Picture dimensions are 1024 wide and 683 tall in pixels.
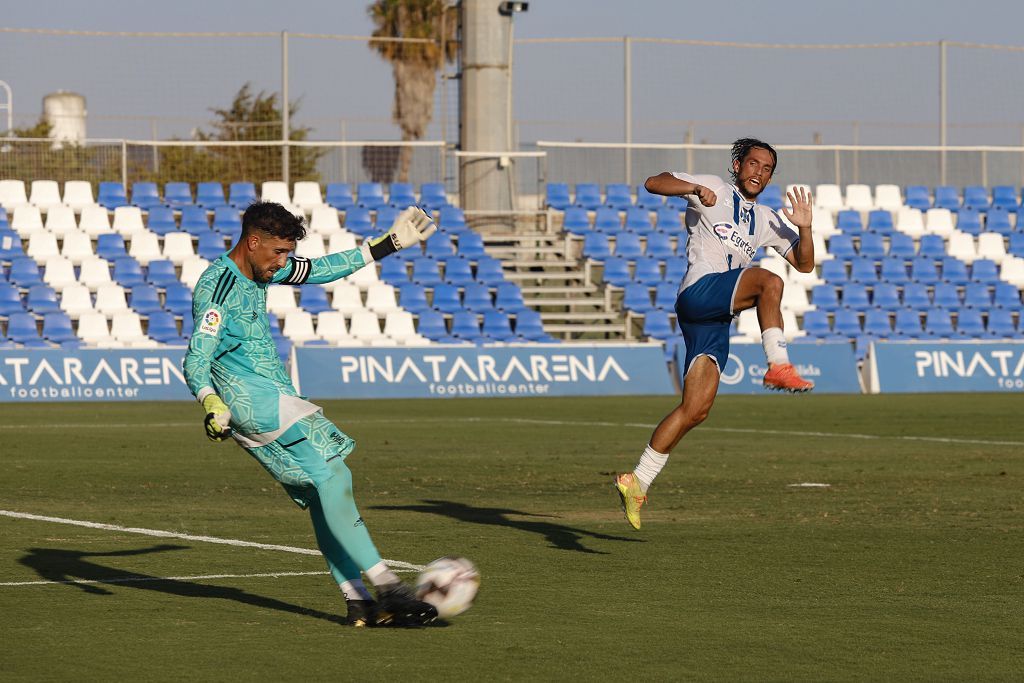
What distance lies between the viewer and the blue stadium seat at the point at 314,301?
96.9ft

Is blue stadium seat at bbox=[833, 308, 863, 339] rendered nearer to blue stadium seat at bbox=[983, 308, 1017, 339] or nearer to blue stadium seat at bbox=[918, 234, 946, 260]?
blue stadium seat at bbox=[983, 308, 1017, 339]

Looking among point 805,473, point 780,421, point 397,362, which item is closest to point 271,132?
point 397,362

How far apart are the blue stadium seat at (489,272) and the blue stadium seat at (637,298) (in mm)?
2301

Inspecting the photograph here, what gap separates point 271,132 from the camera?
3538 centimetres

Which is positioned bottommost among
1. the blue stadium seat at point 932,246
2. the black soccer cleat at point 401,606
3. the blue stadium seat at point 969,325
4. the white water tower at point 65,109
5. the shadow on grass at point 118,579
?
the blue stadium seat at point 969,325

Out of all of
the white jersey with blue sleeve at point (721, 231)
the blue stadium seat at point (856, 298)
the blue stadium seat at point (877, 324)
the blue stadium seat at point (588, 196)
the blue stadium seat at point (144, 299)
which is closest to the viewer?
the white jersey with blue sleeve at point (721, 231)

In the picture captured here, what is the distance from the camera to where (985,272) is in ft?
110

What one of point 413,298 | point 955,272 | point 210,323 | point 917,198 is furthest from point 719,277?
point 917,198

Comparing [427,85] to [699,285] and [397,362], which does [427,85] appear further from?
[699,285]

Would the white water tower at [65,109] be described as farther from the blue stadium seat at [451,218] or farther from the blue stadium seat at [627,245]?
the blue stadium seat at [627,245]

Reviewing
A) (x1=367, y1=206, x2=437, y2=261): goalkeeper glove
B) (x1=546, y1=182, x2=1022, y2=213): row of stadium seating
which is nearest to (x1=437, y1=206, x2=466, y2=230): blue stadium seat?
(x1=546, y1=182, x2=1022, y2=213): row of stadium seating

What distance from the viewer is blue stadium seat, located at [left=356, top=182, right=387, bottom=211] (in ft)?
106

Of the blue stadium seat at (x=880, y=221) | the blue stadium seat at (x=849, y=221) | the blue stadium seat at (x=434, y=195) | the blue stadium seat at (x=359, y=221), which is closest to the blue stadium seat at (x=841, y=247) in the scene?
the blue stadium seat at (x=849, y=221)

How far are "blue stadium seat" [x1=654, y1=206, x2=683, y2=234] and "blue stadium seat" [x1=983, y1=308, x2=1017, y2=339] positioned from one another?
20.3 ft
